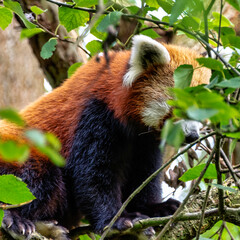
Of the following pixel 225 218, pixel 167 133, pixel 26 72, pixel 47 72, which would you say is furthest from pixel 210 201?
pixel 26 72

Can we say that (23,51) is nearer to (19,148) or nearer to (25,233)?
(25,233)

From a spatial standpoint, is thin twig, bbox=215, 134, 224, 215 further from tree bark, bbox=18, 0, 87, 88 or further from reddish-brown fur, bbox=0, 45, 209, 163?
tree bark, bbox=18, 0, 87, 88

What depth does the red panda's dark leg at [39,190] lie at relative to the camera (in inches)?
134

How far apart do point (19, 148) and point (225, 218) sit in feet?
6.78

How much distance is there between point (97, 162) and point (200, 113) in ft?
8.26

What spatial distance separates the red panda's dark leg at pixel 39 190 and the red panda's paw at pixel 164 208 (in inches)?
33.6

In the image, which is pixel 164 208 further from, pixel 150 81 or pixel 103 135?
pixel 150 81

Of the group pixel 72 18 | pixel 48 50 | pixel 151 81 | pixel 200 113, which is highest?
pixel 72 18

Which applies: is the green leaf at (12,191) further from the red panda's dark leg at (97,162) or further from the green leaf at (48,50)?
the green leaf at (48,50)

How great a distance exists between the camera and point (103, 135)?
11.5ft

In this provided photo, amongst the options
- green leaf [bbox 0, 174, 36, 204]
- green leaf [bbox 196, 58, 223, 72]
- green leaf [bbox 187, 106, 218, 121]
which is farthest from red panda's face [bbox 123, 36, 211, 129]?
green leaf [bbox 187, 106, 218, 121]

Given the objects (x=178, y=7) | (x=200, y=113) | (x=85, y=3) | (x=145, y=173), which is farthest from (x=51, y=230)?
(x=200, y=113)

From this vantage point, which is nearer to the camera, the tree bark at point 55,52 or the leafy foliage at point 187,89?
the leafy foliage at point 187,89

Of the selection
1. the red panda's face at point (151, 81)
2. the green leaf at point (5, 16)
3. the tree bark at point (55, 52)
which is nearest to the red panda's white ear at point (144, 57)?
the red panda's face at point (151, 81)
